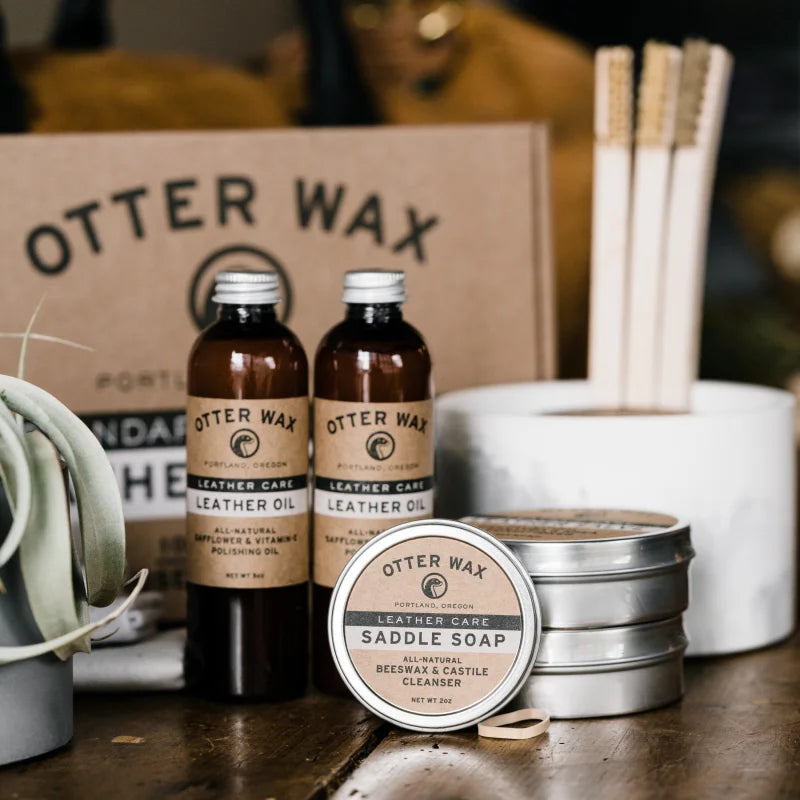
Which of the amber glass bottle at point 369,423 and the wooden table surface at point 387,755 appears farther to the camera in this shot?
the amber glass bottle at point 369,423

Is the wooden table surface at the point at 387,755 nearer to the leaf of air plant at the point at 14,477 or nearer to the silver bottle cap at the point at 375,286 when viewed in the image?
the leaf of air plant at the point at 14,477

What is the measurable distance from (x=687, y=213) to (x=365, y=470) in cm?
37

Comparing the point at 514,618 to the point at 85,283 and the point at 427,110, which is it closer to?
the point at 85,283

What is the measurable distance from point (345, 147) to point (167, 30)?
0.66 meters

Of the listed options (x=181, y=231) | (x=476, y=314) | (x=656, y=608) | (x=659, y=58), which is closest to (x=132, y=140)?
(x=181, y=231)

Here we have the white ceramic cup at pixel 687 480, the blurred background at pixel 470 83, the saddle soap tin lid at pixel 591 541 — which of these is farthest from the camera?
the blurred background at pixel 470 83

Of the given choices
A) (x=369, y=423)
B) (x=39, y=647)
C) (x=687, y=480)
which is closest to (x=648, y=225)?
(x=687, y=480)

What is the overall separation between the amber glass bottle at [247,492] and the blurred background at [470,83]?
0.41 m

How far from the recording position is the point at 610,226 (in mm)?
1045

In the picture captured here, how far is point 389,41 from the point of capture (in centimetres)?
145

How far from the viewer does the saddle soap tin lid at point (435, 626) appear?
2.59 feet

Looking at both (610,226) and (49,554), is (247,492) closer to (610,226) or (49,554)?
(49,554)

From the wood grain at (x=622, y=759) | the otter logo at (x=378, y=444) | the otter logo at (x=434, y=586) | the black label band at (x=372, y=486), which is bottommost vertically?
the wood grain at (x=622, y=759)

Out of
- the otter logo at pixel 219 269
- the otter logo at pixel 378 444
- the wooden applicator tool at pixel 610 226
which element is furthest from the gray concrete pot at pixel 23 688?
the wooden applicator tool at pixel 610 226
